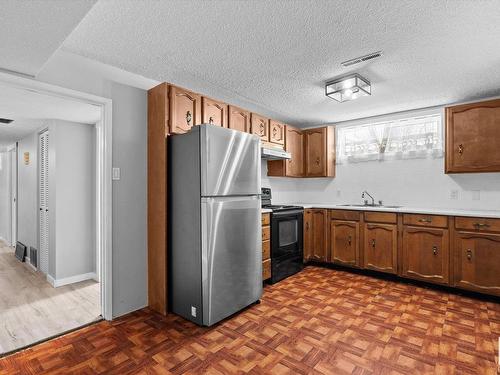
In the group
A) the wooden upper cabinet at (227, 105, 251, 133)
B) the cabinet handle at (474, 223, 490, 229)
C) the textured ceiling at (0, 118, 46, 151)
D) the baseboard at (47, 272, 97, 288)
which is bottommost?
the baseboard at (47, 272, 97, 288)

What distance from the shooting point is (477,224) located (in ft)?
9.63

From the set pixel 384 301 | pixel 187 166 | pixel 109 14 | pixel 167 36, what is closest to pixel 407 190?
pixel 384 301

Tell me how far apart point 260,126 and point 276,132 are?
0.40 metres

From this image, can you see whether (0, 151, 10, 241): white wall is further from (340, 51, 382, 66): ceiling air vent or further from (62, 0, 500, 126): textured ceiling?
(340, 51, 382, 66): ceiling air vent

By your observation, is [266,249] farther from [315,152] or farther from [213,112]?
[315,152]

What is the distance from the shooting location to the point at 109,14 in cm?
168

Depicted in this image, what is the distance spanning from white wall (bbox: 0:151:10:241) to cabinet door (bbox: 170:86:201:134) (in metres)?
5.50

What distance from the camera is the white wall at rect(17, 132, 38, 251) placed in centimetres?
427

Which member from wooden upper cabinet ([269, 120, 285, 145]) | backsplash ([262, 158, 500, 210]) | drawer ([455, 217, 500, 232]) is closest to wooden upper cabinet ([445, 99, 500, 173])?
backsplash ([262, 158, 500, 210])

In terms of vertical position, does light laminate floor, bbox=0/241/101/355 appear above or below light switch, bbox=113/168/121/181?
below

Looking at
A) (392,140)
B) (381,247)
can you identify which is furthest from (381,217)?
(392,140)

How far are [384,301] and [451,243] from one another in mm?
1024

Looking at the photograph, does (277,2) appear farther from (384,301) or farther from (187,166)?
(384,301)

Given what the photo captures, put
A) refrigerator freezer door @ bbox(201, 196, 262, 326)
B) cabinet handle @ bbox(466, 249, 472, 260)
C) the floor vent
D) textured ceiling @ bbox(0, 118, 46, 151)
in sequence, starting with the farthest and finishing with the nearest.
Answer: the floor vent < textured ceiling @ bbox(0, 118, 46, 151) < cabinet handle @ bbox(466, 249, 472, 260) < refrigerator freezer door @ bbox(201, 196, 262, 326)
